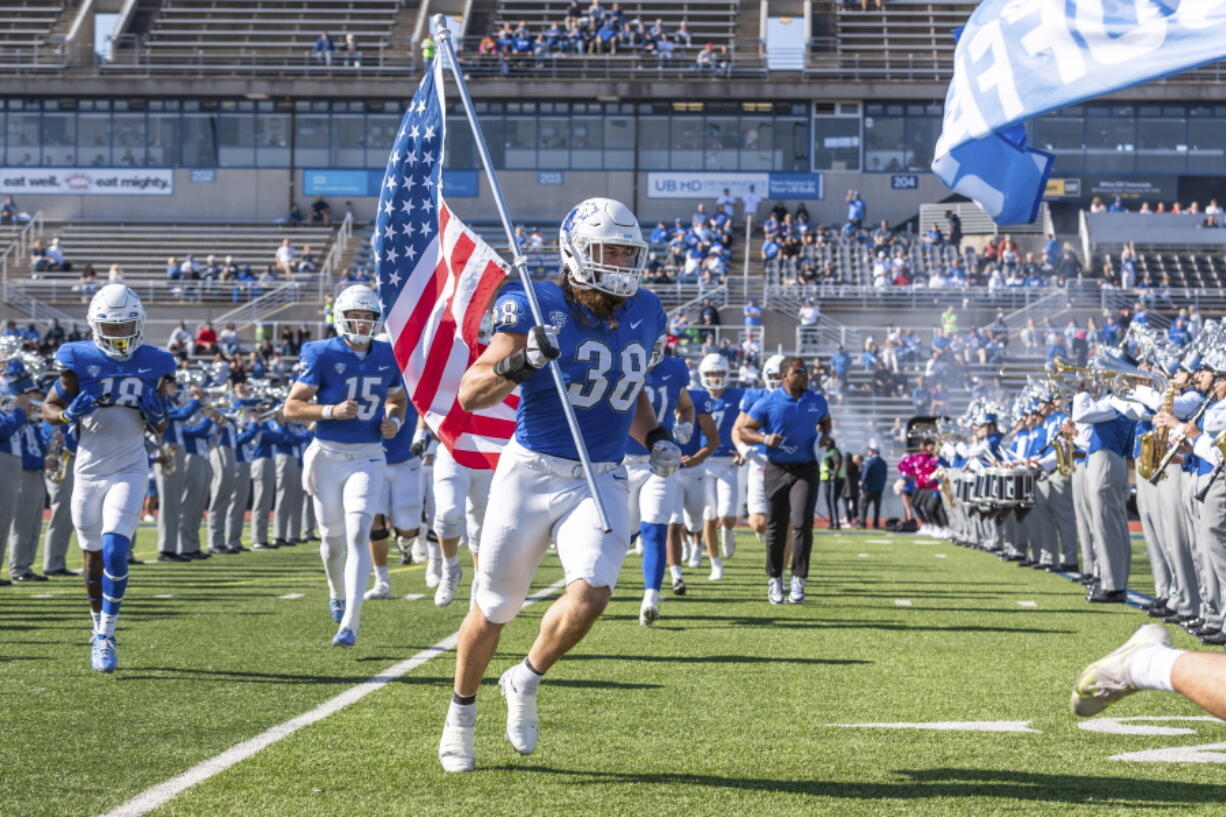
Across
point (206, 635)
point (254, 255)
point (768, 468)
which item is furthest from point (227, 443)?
point (254, 255)

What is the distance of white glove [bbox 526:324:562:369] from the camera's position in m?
5.80

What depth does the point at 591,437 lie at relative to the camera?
250 inches

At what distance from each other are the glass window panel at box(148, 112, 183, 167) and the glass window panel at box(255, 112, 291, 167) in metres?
2.21

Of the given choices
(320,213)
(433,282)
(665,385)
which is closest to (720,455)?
(665,385)

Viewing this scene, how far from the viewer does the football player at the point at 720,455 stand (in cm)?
1592

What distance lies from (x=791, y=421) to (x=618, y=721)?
6588mm

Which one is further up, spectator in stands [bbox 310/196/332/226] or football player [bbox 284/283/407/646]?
spectator in stands [bbox 310/196/332/226]

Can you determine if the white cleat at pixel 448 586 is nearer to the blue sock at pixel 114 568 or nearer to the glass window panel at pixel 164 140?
the blue sock at pixel 114 568

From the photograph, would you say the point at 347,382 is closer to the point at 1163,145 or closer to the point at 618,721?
the point at 618,721

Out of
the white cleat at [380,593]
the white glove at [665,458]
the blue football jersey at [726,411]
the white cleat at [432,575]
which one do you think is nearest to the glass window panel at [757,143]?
the blue football jersey at [726,411]

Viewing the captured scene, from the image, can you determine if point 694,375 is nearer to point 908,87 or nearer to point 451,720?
point 908,87

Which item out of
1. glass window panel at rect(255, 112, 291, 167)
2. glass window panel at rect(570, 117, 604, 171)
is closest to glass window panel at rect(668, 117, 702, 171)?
glass window panel at rect(570, 117, 604, 171)

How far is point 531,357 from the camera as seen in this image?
5.84 m

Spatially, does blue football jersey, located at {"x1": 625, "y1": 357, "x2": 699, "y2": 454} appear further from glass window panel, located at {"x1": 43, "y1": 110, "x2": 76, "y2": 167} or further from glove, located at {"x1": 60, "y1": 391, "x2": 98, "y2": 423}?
glass window panel, located at {"x1": 43, "y1": 110, "x2": 76, "y2": 167}
